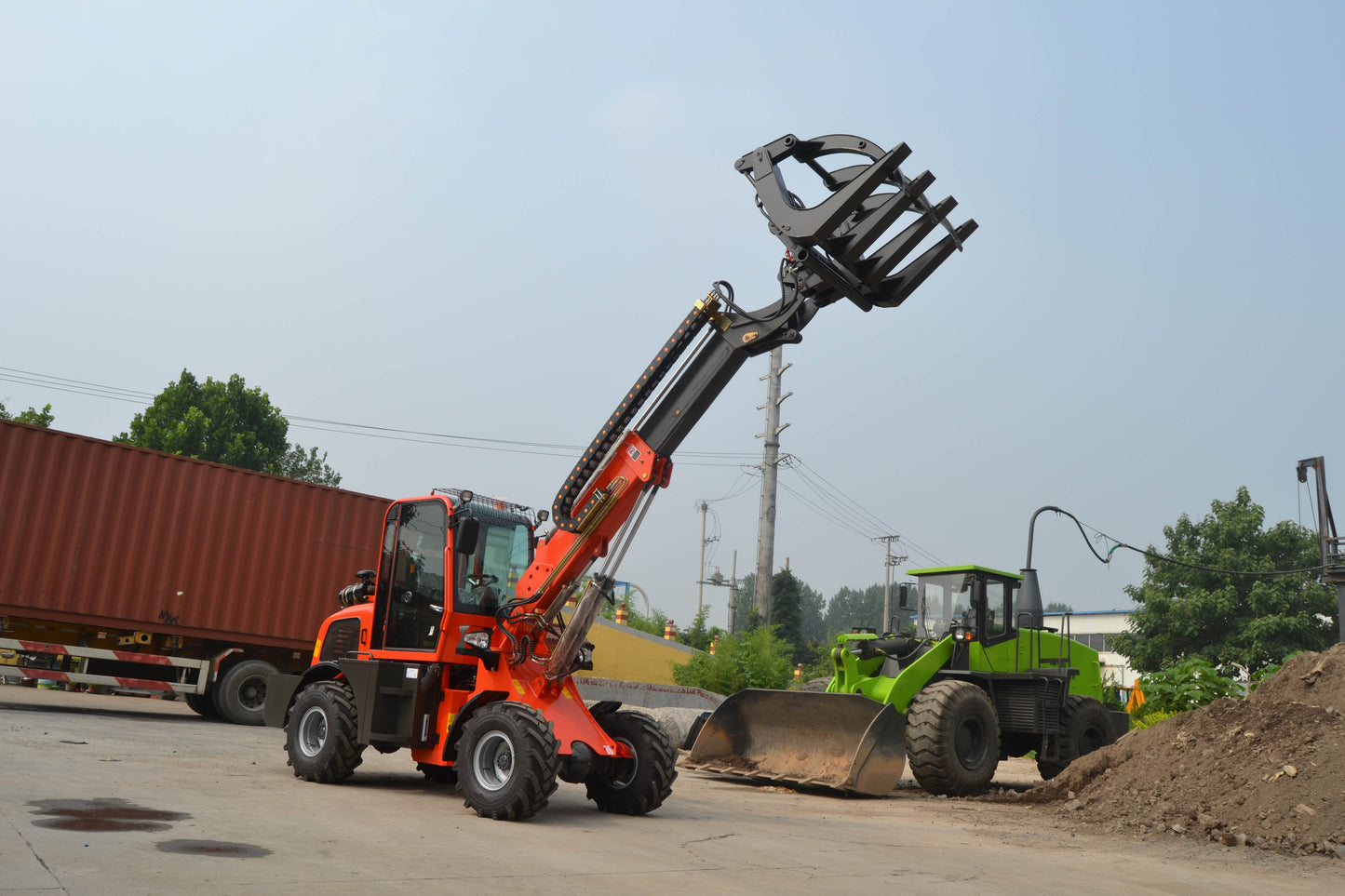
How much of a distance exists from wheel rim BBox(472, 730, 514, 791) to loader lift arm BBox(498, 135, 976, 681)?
0.63 metres

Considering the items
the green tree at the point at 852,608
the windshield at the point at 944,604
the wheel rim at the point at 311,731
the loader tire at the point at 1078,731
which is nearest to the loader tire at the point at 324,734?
the wheel rim at the point at 311,731

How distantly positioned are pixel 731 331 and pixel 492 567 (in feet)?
9.36

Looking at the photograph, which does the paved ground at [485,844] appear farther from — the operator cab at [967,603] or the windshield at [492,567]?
the operator cab at [967,603]

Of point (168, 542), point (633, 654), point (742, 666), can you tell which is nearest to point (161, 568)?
point (168, 542)

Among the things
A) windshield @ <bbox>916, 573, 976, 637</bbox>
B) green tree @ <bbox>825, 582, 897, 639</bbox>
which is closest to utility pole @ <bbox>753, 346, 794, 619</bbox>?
windshield @ <bbox>916, 573, 976, 637</bbox>

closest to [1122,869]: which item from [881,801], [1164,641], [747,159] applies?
[881,801]

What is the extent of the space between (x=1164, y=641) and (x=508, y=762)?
31.3 metres

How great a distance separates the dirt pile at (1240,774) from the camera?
8.13 metres

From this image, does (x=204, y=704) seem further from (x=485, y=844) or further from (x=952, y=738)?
(x=485, y=844)

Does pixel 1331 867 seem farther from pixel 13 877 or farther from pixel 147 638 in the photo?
pixel 147 638

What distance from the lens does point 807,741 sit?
36.3 feet

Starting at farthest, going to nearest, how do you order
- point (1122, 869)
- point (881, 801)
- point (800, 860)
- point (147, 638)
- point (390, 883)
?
point (147, 638) < point (881, 801) < point (1122, 869) < point (800, 860) < point (390, 883)

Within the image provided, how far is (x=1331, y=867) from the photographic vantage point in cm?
724

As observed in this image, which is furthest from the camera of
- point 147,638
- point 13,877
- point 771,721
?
point 147,638
